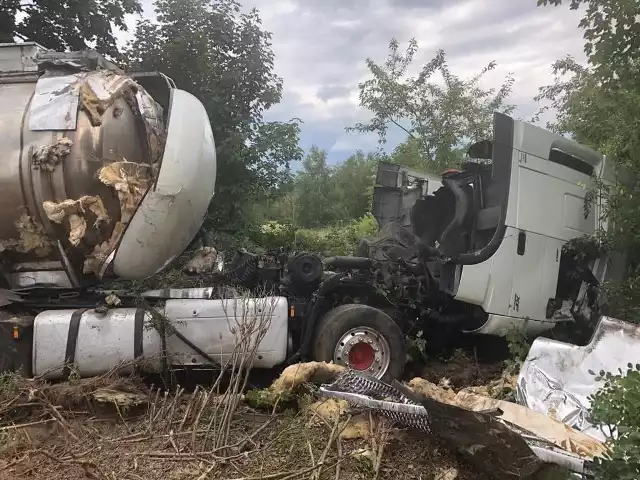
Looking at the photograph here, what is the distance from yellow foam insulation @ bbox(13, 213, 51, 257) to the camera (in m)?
5.11

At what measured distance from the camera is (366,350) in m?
5.77

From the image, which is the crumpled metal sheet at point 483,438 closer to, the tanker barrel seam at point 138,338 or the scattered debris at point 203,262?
the tanker barrel seam at point 138,338

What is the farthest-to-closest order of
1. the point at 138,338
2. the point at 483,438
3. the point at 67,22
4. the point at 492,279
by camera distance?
the point at 67,22, the point at 492,279, the point at 138,338, the point at 483,438

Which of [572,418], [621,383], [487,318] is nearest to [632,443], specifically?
[621,383]

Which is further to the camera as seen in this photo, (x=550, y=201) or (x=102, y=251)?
(x=550, y=201)

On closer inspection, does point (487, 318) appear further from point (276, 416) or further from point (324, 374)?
point (276, 416)

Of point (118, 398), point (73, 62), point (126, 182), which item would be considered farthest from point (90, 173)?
point (118, 398)

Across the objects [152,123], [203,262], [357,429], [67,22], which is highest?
[67,22]

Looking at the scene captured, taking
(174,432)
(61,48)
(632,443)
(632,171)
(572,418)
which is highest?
(61,48)

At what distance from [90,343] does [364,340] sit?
240 cm

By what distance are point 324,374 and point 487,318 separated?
1986mm

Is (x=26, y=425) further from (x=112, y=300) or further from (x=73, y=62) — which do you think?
(x=73, y=62)

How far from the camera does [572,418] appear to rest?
14.2 feet

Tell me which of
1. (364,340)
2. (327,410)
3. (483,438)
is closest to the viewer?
(483,438)
